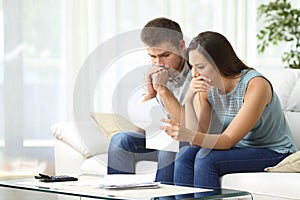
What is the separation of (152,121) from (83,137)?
67 centimetres

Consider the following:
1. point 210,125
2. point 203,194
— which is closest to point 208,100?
point 210,125

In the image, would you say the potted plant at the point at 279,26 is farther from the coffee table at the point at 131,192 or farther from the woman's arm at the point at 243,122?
the coffee table at the point at 131,192

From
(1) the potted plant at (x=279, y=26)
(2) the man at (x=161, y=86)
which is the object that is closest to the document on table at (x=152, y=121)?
(2) the man at (x=161, y=86)

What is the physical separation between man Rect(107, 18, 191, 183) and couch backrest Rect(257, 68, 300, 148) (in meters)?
0.55

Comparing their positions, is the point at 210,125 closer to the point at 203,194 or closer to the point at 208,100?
the point at 208,100

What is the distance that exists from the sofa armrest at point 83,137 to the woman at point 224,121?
634 mm

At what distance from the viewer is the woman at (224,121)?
2.72m

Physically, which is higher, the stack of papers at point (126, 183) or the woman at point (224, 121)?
the woman at point (224, 121)

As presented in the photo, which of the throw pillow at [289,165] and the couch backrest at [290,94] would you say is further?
the couch backrest at [290,94]

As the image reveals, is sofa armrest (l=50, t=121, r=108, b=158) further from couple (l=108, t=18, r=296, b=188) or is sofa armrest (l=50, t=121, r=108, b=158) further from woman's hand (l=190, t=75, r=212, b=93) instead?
woman's hand (l=190, t=75, r=212, b=93)

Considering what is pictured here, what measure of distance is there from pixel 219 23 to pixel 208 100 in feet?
7.40

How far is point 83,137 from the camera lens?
3.45 meters

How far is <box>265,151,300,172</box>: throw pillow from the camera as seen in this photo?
268 centimetres

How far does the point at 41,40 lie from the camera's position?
4.68 meters
